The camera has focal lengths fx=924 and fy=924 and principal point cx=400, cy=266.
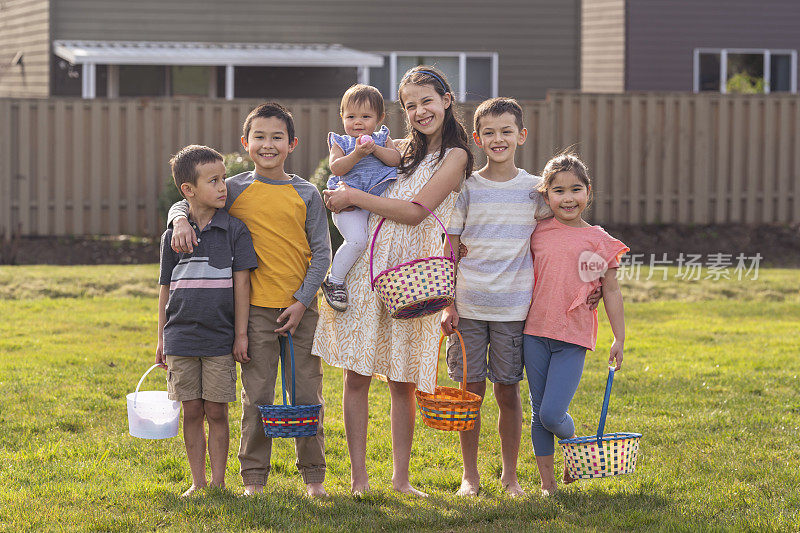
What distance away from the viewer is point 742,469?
15.3 ft

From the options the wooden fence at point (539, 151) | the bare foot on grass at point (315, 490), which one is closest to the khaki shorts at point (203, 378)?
the bare foot on grass at point (315, 490)

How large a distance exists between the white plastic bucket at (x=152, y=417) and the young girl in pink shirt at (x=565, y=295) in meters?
1.74

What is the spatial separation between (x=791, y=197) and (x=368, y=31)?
26.4 ft

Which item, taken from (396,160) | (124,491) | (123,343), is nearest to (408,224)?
(396,160)

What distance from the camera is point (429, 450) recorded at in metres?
5.26

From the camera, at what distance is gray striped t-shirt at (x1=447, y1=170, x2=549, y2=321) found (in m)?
4.27

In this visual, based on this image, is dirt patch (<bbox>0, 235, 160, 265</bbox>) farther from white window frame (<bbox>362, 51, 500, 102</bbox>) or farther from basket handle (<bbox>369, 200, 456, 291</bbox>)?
basket handle (<bbox>369, 200, 456, 291</bbox>)

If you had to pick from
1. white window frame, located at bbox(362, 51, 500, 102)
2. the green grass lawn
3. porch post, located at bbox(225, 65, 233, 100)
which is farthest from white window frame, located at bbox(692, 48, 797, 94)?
the green grass lawn

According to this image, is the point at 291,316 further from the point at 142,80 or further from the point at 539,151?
the point at 142,80

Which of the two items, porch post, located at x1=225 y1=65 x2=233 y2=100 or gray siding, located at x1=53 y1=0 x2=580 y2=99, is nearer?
porch post, located at x1=225 y1=65 x2=233 y2=100

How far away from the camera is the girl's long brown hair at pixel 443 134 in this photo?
423 centimetres

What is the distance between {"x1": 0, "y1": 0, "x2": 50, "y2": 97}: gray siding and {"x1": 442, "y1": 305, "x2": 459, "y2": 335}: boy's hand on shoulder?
1461cm

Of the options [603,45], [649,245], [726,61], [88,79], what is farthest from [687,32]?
[88,79]

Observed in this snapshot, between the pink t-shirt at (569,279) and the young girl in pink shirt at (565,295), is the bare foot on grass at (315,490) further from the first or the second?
the pink t-shirt at (569,279)
